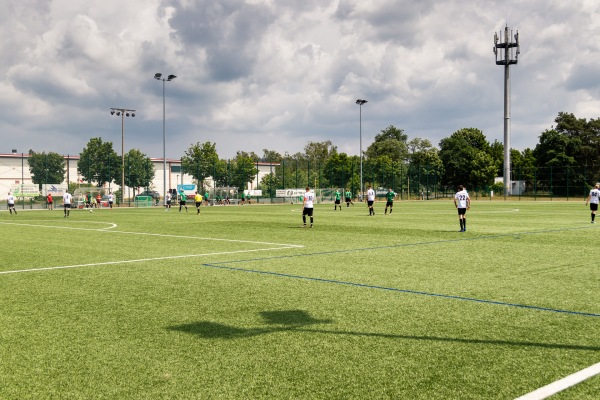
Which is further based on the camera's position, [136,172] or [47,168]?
[136,172]

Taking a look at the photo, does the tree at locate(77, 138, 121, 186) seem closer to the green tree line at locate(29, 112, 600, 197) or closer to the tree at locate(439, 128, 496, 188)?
the green tree line at locate(29, 112, 600, 197)

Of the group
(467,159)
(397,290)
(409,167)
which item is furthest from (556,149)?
(397,290)

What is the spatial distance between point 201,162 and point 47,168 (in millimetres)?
21309

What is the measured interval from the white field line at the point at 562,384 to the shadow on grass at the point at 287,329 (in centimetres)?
72

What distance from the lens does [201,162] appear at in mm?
78938

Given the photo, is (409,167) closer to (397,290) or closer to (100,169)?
(100,169)

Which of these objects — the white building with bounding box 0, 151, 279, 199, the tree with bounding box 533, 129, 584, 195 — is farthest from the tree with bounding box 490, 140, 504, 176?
the white building with bounding box 0, 151, 279, 199

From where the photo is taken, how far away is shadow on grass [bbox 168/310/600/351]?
5.61 meters

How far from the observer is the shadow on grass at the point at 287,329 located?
561 cm

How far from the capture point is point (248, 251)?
14.6 meters

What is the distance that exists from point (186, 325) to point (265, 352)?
1.48 meters

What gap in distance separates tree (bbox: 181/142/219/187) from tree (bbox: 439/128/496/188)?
46069 mm

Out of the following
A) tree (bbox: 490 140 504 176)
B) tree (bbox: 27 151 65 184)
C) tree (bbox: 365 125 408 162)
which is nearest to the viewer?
tree (bbox: 27 151 65 184)

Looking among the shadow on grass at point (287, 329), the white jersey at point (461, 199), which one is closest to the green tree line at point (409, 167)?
the white jersey at point (461, 199)
